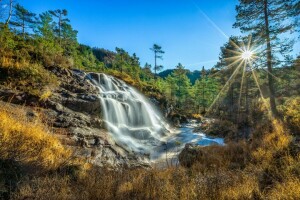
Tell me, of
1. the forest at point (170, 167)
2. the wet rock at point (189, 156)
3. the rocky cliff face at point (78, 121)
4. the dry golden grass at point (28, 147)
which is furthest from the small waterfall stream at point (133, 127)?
the dry golden grass at point (28, 147)

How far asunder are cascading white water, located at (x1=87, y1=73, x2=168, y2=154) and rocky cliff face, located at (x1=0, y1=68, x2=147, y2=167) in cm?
101

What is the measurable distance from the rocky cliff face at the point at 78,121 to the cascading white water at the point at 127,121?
1009 mm

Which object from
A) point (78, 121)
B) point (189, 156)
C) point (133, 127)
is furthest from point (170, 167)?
point (133, 127)

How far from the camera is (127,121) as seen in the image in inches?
619

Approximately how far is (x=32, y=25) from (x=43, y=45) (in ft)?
116

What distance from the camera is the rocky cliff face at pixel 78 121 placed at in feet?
26.0

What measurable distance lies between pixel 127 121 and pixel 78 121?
559cm

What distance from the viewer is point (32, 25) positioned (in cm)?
4556

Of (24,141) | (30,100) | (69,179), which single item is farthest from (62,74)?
(69,179)

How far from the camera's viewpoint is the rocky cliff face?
7922 millimetres

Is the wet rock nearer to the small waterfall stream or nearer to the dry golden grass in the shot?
the small waterfall stream

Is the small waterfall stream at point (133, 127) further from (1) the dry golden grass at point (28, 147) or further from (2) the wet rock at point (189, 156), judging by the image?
(1) the dry golden grass at point (28, 147)

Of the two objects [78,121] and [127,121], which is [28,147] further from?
[127,121]

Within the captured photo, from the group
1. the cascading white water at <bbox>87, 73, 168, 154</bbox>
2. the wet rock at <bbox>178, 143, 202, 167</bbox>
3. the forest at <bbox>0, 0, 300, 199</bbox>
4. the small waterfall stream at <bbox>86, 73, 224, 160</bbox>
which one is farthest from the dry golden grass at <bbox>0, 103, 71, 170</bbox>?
the cascading white water at <bbox>87, 73, 168, 154</bbox>
